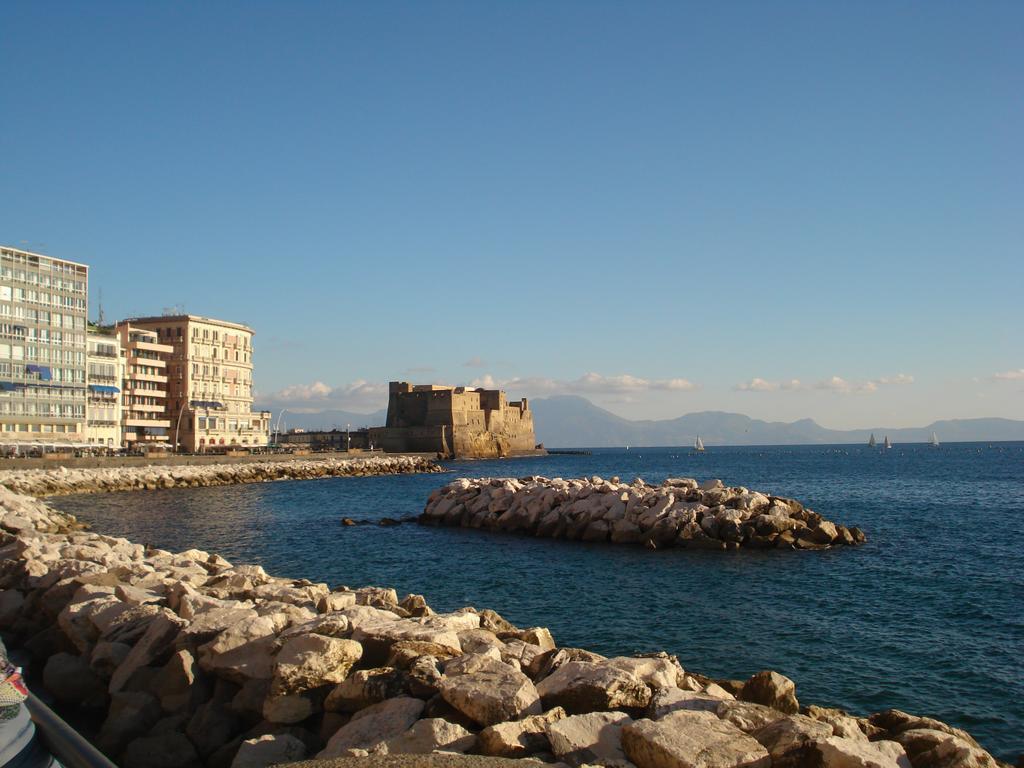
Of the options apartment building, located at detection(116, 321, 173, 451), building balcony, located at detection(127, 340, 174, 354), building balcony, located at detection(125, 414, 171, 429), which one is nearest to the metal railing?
apartment building, located at detection(116, 321, 173, 451)

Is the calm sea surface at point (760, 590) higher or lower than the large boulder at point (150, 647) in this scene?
lower

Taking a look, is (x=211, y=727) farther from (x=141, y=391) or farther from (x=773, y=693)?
(x=141, y=391)

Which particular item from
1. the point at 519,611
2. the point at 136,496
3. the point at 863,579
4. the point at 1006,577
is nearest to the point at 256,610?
the point at 519,611

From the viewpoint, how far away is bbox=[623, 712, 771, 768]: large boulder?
15.1 feet

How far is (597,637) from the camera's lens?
1143 cm

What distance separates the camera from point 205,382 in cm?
7300

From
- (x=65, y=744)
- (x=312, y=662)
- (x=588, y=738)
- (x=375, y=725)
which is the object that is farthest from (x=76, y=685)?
(x=588, y=738)

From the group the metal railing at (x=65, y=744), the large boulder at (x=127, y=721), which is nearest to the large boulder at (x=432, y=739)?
the metal railing at (x=65, y=744)

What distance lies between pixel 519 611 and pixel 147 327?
228 ft

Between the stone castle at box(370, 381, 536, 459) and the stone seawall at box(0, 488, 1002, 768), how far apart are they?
278ft

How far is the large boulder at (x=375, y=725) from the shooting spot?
5336 mm

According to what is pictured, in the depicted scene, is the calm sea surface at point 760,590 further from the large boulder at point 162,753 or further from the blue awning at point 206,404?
the blue awning at point 206,404

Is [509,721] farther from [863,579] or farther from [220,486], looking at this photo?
[220,486]

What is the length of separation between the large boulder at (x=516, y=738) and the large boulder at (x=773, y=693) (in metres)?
2.43
